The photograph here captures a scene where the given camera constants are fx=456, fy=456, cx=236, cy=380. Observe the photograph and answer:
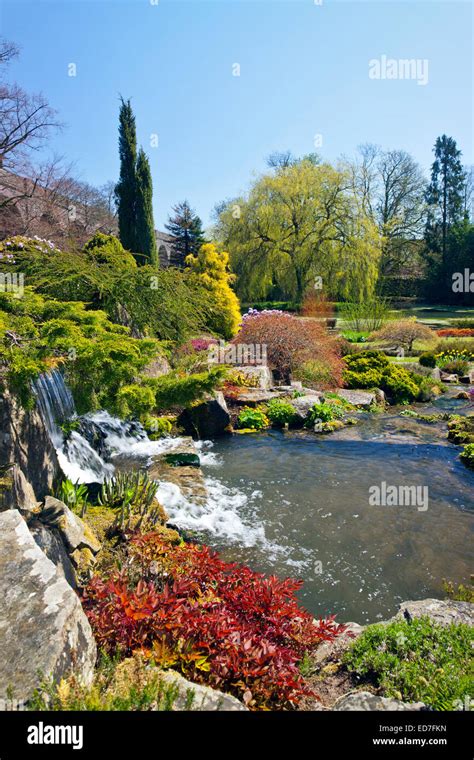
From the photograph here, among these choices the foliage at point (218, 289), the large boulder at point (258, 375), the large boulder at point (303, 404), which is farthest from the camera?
the foliage at point (218, 289)

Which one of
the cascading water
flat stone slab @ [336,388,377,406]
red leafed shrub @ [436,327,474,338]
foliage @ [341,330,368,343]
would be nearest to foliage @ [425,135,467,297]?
red leafed shrub @ [436,327,474,338]

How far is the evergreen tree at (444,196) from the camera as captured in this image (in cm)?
4194

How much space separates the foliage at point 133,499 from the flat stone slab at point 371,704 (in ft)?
10.2

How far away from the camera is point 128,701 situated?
2.16m

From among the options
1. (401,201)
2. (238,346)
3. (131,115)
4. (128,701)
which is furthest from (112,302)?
(401,201)

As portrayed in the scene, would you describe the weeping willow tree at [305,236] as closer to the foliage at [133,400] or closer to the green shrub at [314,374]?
the green shrub at [314,374]

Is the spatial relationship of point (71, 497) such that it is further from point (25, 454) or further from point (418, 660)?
point (418, 660)

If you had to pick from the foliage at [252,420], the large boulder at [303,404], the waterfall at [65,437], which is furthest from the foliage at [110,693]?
the large boulder at [303,404]

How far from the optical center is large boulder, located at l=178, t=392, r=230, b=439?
10.1 m

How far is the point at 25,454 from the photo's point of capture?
4660 millimetres

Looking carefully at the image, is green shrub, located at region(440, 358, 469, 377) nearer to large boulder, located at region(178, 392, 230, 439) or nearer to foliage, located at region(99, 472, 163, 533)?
large boulder, located at region(178, 392, 230, 439)

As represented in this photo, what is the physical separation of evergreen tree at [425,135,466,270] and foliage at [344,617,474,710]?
4330cm

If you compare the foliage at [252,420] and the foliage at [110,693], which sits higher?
the foliage at [110,693]
